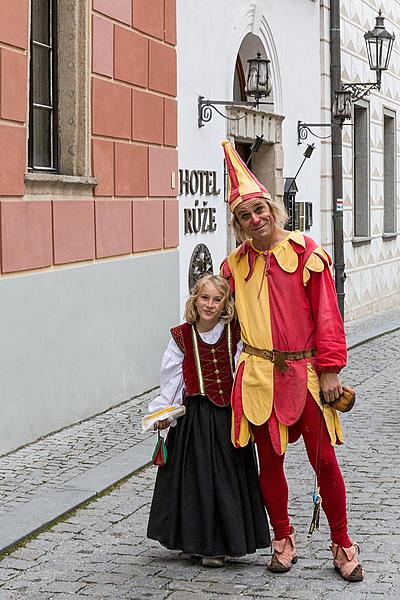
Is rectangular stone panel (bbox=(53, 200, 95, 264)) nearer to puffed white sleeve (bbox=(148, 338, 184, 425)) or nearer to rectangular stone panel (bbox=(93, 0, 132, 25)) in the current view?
rectangular stone panel (bbox=(93, 0, 132, 25))

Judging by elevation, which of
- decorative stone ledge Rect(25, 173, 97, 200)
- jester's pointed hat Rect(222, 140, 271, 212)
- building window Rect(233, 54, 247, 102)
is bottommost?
jester's pointed hat Rect(222, 140, 271, 212)

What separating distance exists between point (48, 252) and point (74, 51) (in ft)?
5.51

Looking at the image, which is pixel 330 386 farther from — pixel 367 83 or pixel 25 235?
pixel 367 83

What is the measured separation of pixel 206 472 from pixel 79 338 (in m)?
4.03

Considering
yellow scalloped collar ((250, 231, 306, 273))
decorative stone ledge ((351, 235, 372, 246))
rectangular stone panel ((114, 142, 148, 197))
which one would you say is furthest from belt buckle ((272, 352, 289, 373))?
decorative stone ledge ((351, 235, 372, 246))

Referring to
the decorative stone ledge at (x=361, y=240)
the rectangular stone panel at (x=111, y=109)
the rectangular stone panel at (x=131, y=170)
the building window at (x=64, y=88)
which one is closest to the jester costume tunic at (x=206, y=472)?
the building window at (x=64, y=88)

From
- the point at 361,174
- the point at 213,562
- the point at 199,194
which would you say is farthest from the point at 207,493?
the point at 361,174

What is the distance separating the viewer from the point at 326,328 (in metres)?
5.41

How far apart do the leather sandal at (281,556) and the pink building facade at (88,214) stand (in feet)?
9.91

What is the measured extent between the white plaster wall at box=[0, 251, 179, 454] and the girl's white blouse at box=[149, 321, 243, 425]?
2.68 metres

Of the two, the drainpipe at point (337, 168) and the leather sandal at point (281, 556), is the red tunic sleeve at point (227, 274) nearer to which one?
the leather sandal at point (281, 556)

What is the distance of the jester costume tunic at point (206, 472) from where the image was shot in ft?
18.5

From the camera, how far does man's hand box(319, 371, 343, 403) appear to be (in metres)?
5.46

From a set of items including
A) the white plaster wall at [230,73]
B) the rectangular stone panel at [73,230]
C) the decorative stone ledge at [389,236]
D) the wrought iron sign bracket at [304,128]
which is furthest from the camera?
the decorative stone ledge at [389,236]
